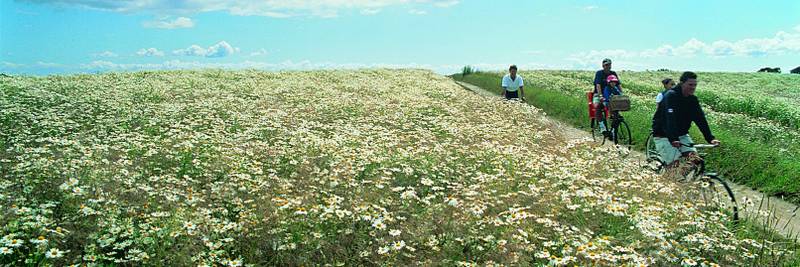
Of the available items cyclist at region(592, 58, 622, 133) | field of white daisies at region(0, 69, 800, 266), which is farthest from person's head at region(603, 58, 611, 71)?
field of white daisies at region(0, 69, 800, 266)

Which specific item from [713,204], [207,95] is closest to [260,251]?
[713,204]

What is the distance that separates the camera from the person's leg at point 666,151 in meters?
8.65

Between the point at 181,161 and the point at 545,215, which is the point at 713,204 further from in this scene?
the point at 181,161

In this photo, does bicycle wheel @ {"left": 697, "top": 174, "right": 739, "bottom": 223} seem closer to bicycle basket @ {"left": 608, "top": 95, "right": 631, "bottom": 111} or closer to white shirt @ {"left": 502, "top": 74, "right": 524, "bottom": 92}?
bicycle basket @ {"left": 608, "top": 95, "right": 631, "bottom": 111}

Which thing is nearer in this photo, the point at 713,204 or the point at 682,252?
the point at 682,252

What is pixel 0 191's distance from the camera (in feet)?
22.9

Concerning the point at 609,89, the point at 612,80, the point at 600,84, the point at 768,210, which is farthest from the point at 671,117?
the point at 600,84

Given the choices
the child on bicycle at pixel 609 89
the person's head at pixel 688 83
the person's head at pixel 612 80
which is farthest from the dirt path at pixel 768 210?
the person's head at pixel 612 80

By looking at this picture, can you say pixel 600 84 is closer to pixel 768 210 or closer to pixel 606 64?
pixel 606 64

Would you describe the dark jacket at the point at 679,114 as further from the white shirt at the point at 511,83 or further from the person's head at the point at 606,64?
the white shirt at the point at 511,83

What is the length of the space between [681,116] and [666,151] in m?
0.65

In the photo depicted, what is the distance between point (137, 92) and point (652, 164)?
1827cm

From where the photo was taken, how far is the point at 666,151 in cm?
875

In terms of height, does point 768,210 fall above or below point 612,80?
below
